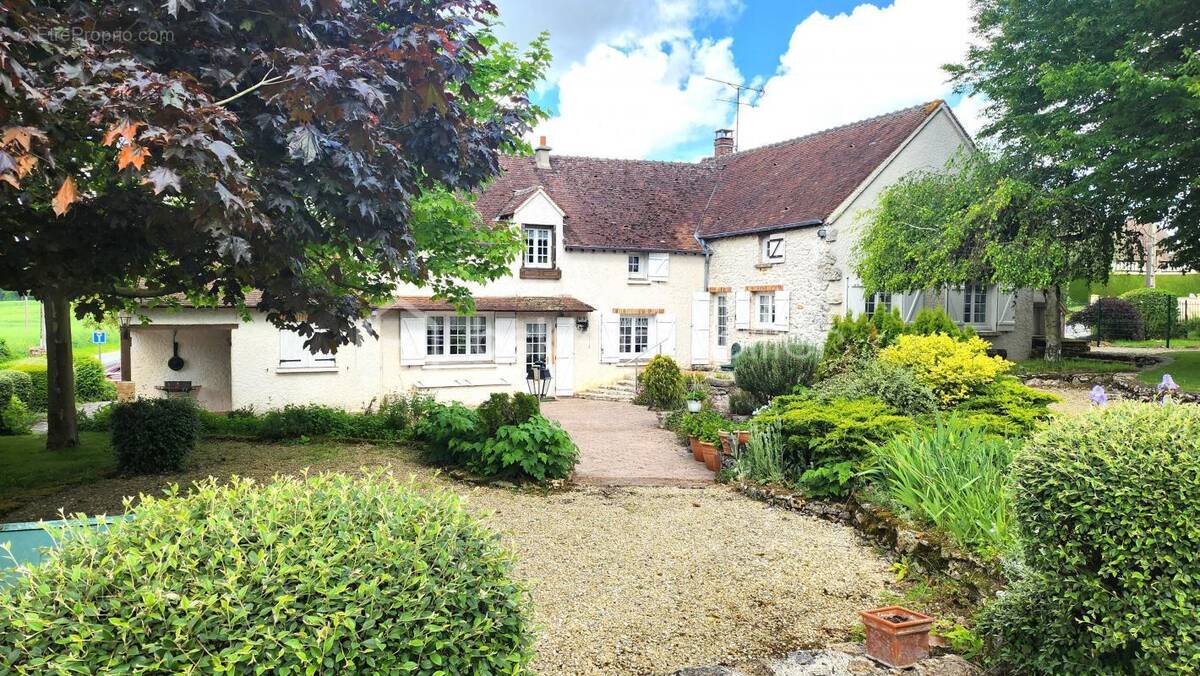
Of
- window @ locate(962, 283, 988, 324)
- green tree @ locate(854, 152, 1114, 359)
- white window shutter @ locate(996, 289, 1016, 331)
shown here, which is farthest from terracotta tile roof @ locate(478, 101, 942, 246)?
white window shutter @ locate(996, 289, 1016, 331)

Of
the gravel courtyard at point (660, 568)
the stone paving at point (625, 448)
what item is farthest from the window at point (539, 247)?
the gravel courtyard at point (660, 568)

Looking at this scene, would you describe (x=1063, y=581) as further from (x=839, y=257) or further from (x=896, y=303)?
(x=896, y=303)

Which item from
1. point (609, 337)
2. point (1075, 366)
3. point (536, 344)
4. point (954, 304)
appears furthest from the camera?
point (609, 337)

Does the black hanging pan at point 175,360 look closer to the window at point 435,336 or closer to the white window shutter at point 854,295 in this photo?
the window at point 435,336

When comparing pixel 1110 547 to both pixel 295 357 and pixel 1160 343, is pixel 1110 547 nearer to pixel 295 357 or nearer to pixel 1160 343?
pixel 295 357

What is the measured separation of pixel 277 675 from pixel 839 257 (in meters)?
18.0

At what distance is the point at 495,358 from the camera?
63.4ft

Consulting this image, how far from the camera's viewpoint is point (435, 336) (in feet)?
61.5

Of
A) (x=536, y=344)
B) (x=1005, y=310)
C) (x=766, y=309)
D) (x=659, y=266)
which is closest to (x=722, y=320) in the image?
(x=766, y=309)

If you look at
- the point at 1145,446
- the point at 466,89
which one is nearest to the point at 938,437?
the point at 1145,446

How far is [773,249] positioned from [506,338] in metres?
7.91

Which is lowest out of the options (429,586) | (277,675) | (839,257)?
(277,675)

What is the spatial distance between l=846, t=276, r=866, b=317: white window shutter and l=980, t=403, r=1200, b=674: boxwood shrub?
48.0ft

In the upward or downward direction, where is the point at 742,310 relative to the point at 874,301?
A: downward
